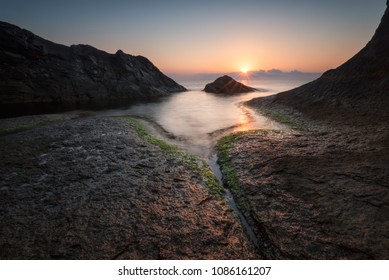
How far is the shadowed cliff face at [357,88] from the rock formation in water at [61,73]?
57.2 meters

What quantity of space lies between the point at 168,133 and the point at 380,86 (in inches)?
888

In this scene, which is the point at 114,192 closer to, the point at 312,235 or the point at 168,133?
the point at 312,235

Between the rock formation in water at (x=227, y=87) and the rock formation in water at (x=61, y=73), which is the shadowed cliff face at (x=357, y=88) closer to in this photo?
the rock formation in water at (x=61, y=73)

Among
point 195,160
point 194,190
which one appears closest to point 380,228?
point 194,190

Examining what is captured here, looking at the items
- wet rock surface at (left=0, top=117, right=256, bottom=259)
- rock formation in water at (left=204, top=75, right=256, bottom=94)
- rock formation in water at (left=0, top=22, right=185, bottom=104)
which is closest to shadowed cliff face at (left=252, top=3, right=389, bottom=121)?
wet rock surface at (left=0, top=117, right=256, bottom=259)

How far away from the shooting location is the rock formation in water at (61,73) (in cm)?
5369

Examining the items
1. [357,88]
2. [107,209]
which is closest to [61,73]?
[107,209]

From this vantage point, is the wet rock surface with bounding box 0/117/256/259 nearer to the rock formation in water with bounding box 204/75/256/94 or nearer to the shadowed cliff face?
the shadowed cliff face

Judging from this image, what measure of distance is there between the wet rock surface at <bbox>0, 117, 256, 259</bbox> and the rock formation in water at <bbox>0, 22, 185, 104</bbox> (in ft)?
161

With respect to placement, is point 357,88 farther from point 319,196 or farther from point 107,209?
point 107,209

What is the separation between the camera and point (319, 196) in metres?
9.48

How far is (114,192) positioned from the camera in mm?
10344

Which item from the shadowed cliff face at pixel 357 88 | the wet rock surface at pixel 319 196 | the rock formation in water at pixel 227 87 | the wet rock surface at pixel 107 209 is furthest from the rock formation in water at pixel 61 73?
A: the wet rock surface at pixel 319 196

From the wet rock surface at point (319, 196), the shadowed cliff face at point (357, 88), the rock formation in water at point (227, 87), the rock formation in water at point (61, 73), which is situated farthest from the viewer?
the rock formation in water at point (227, 87)
